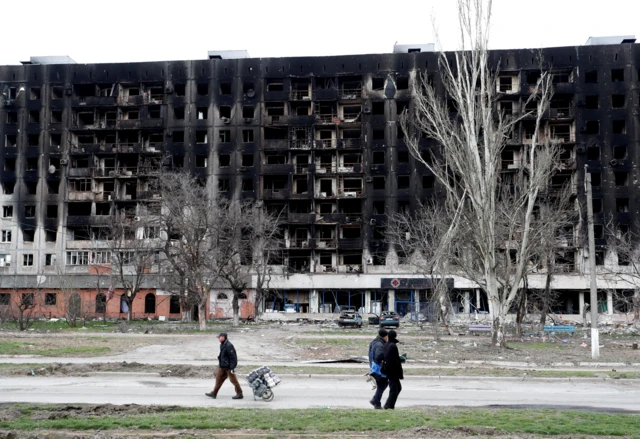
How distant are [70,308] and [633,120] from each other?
6101 centimetres

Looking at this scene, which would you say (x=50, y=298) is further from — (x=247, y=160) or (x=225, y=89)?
(x=225, y=89)

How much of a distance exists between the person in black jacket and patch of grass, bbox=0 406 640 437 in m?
0.52

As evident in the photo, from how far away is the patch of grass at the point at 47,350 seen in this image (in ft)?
92.9

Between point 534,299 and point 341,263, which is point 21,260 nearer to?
point 341,263

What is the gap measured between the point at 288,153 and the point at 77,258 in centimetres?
2809

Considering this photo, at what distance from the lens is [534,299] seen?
6325cm

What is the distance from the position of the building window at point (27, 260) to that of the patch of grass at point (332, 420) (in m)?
67.7

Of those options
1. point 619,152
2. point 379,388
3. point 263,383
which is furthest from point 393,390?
point 619,152

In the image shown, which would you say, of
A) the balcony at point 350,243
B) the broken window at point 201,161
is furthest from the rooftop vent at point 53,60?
the balcony at point 350,243

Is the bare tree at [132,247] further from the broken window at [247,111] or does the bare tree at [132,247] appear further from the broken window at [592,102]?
the broken window at [592,102]

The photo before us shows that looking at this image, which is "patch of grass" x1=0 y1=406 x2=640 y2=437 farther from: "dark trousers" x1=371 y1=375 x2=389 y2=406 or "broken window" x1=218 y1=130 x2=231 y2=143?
"broken window" x1=218 y1=130 x2=231 y2=143

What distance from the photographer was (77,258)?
74.2 meters

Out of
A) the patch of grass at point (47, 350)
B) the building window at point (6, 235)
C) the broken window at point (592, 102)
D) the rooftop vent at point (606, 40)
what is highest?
the rooftop vent at point (606, 40)

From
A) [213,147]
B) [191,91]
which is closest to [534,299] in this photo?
[213,147]
